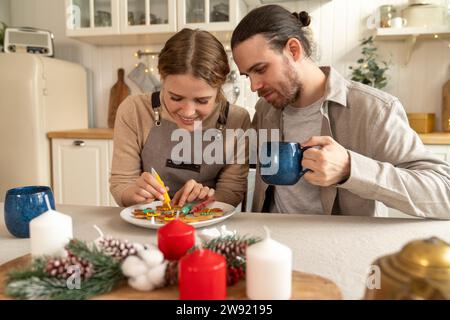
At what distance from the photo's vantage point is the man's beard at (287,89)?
4.35 feet

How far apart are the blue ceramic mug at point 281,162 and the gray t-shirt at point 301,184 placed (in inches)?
15.6

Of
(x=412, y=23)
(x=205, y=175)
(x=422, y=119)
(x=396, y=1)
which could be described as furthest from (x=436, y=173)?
(x=396, y=1)

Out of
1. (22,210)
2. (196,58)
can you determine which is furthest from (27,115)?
(22,210)

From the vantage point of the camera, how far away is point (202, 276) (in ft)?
1.82

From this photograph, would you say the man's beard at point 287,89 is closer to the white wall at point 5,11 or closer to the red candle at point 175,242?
the red candle at point 175,242

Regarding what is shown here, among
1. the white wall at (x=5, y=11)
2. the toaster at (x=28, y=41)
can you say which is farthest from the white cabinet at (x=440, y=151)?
the white wall at (x=5, y=11)

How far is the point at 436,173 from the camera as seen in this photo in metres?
1.10

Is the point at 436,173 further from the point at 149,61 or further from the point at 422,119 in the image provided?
the point at 149,61

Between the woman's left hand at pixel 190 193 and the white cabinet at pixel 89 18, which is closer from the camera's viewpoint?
the woman's left hand at pixel 190 193

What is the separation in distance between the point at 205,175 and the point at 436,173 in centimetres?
73

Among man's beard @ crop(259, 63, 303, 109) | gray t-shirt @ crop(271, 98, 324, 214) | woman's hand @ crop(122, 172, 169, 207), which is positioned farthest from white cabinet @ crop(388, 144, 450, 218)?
woman's hand @ crop(122, 172, 169, 207)

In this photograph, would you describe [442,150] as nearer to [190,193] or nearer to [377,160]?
[377,160]

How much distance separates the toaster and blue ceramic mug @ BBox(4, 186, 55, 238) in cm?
229

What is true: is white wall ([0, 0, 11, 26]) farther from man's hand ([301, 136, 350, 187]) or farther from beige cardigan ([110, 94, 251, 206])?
man's hand ([301, 136, 350, 187])
